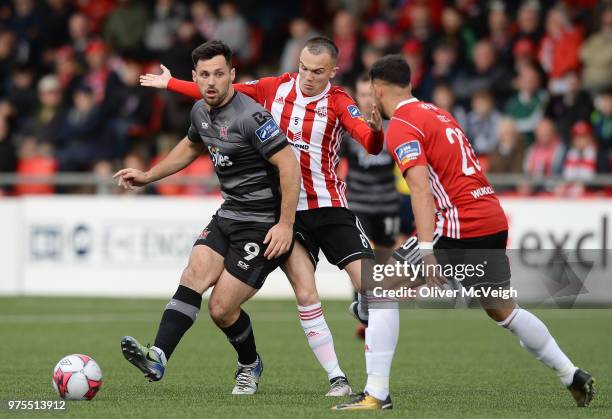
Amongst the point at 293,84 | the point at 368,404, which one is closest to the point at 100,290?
the point at 293,84

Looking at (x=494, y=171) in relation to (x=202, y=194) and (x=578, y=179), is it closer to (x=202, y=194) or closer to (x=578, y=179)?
(x=578, y=179)

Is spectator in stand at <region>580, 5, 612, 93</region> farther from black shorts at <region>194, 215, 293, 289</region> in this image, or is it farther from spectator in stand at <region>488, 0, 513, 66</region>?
black shorts at <region>194, 215, 293, 289</region>

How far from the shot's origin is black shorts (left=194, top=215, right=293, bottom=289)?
7973 mm

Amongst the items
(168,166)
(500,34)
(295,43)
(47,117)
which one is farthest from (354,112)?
(47,117)

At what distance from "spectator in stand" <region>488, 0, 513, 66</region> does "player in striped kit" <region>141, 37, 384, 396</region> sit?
9728 millimetres

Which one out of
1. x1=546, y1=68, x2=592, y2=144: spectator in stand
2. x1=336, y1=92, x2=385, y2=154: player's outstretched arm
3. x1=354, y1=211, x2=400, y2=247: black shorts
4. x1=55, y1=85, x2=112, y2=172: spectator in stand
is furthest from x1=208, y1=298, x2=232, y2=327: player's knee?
x1=55, y1=85, x2=112, y2=172: spectator in stand

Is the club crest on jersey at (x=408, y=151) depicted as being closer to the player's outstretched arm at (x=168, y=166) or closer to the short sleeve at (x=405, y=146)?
the short sleeve at (x=405, y=146)

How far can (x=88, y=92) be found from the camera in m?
19.6

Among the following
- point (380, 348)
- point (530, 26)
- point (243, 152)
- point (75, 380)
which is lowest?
point (75, 380)

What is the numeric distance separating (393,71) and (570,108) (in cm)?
973

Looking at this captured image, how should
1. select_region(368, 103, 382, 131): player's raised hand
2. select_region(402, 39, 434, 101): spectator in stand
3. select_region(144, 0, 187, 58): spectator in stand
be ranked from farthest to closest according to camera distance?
1. select_region(144, 0, 187, 58): spectator in stand
2. select_region(402, 39, 434, 101): spectator in stand
3. select_region(368, 103, 382, 131): player's raised hand

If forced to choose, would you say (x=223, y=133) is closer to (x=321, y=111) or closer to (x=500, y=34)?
(x=321, y=111)

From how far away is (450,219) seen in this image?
24.4ft

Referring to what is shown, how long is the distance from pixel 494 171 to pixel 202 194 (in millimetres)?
3941
